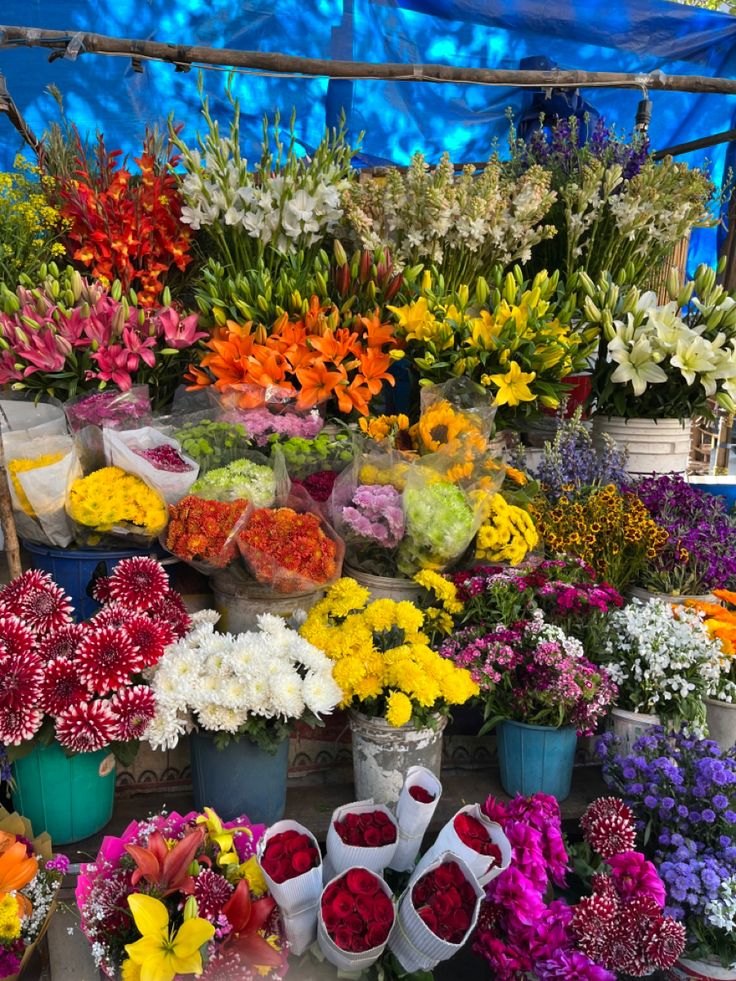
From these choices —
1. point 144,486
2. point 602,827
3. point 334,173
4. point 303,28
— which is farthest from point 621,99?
point 602,827

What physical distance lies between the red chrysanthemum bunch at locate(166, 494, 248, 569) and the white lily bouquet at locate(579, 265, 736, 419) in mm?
1818

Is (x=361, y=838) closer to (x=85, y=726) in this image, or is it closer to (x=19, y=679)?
(x=85, y=726)

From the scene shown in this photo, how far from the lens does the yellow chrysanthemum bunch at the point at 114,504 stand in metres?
2.20

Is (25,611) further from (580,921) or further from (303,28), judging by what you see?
(303,28)

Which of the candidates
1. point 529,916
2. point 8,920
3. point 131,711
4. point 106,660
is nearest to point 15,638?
point 106,660

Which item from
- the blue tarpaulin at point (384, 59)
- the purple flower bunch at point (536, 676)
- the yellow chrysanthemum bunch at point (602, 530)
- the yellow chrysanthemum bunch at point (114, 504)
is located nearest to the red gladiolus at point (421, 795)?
the purple flower bunch at point (536, 676)

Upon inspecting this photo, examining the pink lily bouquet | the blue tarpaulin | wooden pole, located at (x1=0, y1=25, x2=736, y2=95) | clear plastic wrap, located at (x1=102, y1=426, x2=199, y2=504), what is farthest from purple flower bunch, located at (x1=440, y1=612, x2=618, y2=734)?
the blue tarpaulin

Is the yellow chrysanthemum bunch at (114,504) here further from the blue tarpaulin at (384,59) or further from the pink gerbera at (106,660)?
the blue tarpaulin at (384,59)

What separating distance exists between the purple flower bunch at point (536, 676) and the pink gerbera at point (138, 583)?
86cm

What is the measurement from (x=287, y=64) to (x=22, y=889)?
295 centimetres

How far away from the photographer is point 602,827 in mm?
1861

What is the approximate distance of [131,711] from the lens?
185 cm

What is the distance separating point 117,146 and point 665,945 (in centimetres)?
491

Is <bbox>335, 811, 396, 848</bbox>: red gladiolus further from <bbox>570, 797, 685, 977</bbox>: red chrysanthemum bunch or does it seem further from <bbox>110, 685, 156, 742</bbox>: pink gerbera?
<bbox>110, 685, 156, 742</bbox>: pink gerbera
